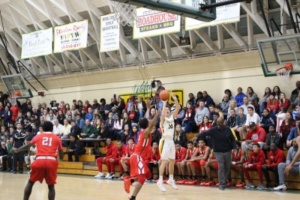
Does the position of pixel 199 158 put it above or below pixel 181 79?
below

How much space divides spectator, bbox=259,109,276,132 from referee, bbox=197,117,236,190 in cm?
243

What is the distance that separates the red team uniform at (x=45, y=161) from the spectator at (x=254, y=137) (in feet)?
21.0

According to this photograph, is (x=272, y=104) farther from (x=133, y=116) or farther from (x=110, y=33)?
(x=110, y=33)

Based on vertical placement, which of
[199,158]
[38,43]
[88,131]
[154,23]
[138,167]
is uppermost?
[38,43]

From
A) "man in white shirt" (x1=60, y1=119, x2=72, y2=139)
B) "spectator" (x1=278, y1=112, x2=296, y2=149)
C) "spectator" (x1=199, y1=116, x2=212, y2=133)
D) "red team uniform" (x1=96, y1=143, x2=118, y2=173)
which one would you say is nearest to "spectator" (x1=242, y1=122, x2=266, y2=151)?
"spectator" (x1=278, y1=112, x2=296, y2=149)

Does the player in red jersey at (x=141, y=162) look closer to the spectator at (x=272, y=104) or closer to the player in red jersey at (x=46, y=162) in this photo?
the player in red jersey at (x=46, y=162)

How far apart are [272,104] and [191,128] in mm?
2772

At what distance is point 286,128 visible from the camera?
1319cm

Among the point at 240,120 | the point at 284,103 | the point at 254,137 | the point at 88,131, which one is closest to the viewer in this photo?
the point at 254,137

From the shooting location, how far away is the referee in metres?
11.8

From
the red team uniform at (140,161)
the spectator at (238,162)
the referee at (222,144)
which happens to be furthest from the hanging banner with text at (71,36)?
the red team uniform at (140,161)

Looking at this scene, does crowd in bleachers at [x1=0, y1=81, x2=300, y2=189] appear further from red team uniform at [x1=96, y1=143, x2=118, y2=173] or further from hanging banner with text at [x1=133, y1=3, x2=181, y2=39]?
hanging banner with text at [x1=133, y1=3, x2=181, y2=39]

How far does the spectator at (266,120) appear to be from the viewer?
14.0 m

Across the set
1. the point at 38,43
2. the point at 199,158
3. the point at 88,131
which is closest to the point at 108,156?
the point at 88,131
